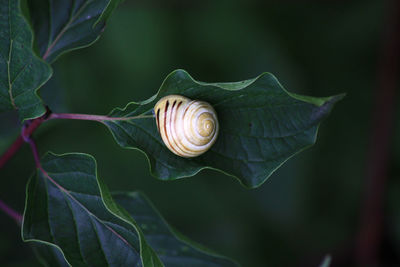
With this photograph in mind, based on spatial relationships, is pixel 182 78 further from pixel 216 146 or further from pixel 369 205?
pixel 369 205

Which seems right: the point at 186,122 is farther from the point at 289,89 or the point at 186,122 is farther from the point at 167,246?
the point at 289,89

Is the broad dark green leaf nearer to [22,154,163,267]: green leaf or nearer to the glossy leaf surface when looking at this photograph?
the glossy leaf surface

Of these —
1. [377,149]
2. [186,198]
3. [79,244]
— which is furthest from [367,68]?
[79,244]

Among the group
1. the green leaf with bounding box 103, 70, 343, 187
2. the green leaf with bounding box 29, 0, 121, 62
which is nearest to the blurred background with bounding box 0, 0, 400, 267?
the green leaf with bounding box 29, 0, 121, 62

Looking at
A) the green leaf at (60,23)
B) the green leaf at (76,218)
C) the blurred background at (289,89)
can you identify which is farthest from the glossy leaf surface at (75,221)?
the blurred background at (289,89)

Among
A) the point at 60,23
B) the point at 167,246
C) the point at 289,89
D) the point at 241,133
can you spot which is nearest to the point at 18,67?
A: the point at 60,23

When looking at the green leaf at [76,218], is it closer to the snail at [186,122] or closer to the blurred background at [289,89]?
the snail at [186,122]
